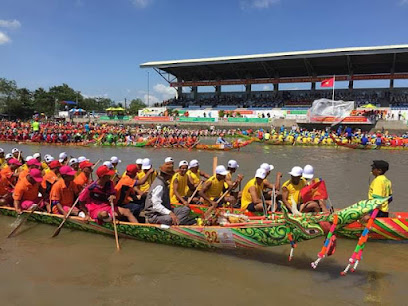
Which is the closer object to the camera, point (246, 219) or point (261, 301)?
point (261, 301)

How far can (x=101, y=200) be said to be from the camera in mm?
6148

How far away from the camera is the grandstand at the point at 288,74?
36156mm

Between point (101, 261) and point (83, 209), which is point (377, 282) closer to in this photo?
point (101, 261)

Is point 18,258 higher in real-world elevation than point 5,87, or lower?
lower

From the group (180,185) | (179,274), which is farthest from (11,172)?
(179,274)

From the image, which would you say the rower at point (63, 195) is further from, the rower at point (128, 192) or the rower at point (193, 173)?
the rower at point (193, 173)

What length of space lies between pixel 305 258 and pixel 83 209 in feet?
13.9

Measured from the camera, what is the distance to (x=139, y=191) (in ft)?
23.3

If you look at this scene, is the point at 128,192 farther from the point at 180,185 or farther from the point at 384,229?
the point at 384,229

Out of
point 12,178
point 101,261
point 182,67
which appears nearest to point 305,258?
point 101,261

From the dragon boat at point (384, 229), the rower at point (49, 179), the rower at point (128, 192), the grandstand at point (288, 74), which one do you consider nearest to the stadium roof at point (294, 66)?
the grandstand at point (288, 74)

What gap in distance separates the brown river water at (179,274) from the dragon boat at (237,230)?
0.85ft

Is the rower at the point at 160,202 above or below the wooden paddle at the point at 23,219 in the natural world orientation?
above

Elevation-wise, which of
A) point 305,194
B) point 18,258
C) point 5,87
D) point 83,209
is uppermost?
point 5,87
